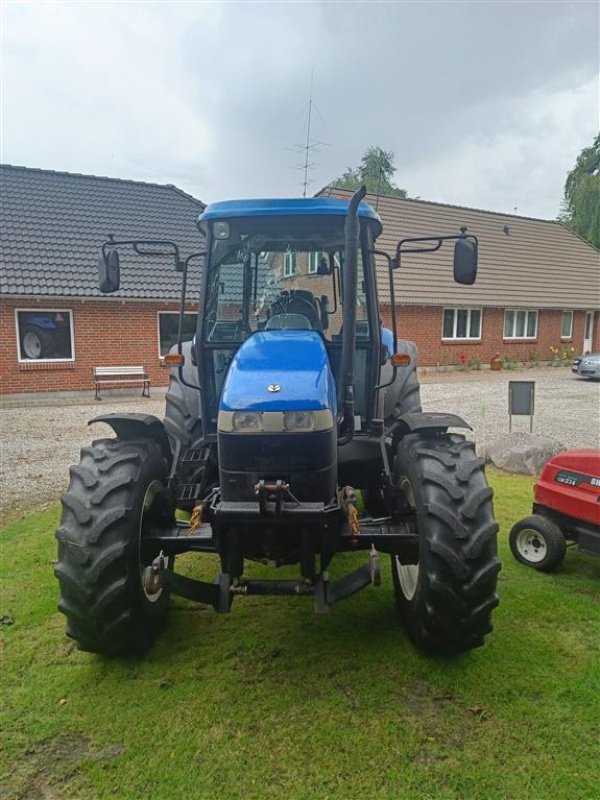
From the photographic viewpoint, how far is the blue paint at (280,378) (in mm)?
2895

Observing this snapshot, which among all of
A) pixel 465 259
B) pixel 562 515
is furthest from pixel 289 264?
pixel 562 515

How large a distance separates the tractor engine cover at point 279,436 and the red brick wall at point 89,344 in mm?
11832

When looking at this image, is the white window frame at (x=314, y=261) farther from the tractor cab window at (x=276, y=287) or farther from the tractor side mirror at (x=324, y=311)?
the tractor side mirror at (x=324, y=311)

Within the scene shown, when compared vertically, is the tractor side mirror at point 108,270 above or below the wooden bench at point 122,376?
above

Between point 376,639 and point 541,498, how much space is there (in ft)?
5.95

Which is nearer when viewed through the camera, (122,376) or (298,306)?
(298,306)

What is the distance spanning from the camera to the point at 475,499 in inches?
117

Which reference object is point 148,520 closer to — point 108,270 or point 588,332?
point 108,270

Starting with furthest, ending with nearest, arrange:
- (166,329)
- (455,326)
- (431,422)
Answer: (455,326) < (166,329) < (431,422)

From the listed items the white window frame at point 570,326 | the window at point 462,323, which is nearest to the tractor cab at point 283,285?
the window at point 462,323

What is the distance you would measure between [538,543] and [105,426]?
8.15 meters

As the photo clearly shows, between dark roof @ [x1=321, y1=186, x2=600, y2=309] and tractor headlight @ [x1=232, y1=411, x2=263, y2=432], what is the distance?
689 inches

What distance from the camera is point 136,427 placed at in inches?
140

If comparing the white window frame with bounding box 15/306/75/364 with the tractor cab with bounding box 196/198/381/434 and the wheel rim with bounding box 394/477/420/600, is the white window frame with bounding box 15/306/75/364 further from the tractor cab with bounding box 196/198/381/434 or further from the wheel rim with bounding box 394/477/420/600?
the wheel rim with bounding box 394/477/420/600
